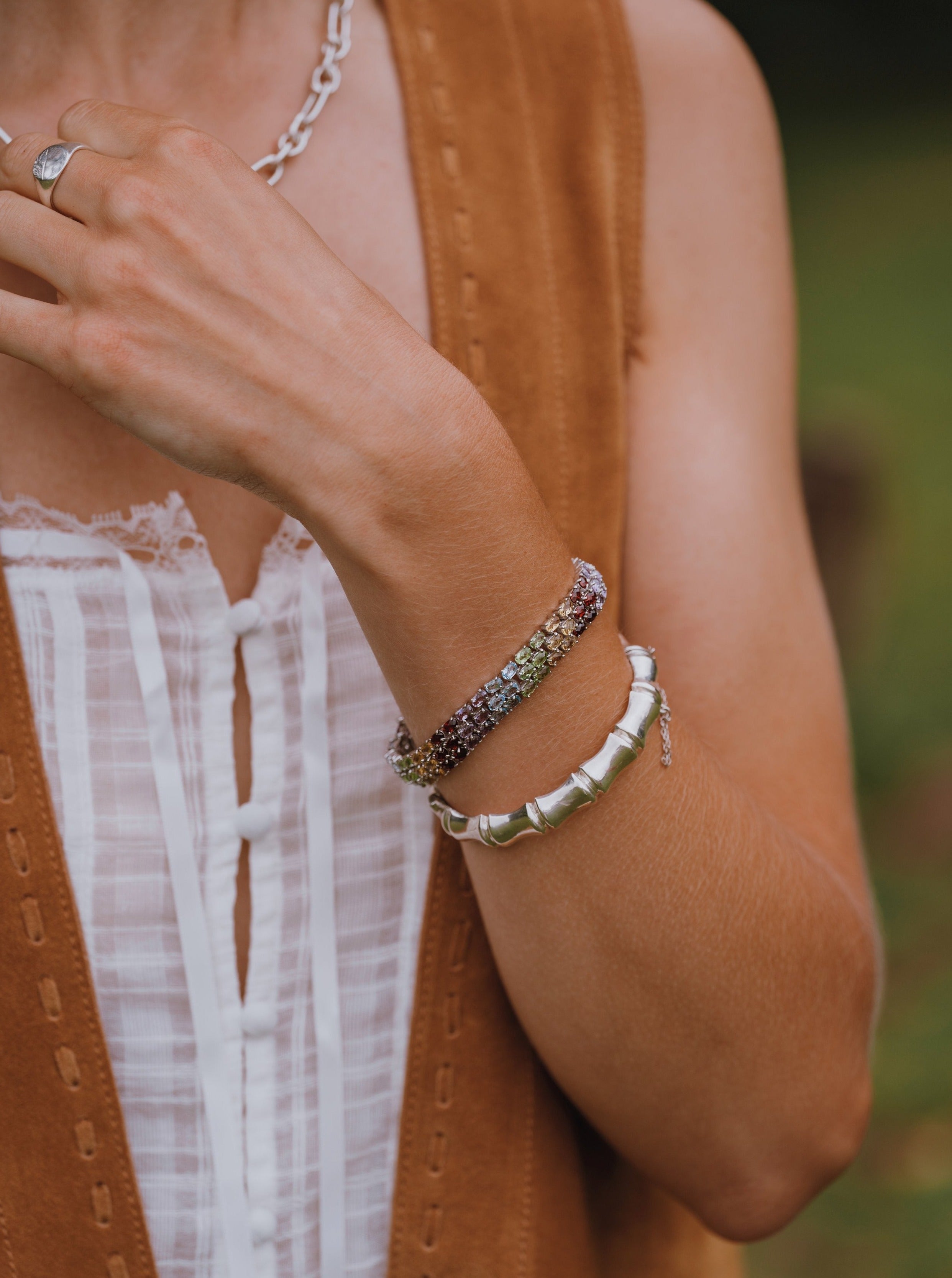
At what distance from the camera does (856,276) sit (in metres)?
7.62

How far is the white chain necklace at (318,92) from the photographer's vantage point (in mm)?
930

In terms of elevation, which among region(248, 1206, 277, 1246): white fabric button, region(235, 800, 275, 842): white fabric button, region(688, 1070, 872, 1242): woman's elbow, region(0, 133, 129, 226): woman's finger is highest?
region(0, 133, 129, 226): woman's finger

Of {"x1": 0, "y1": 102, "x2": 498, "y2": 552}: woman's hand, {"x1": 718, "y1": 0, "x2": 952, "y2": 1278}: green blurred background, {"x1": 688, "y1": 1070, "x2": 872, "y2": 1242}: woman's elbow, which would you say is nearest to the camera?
{"x1": 0, "y1": 102, "x2": 498, "y2": 552}: woman's hand

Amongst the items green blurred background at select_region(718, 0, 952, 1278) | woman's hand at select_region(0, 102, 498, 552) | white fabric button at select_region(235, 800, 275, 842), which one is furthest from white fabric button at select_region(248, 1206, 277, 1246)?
green blurred background at select_region(718, 0, 952, 1278)

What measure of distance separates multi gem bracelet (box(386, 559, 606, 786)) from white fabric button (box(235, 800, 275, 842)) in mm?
165

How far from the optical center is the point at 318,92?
95 centimetres

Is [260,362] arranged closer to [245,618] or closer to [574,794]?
[245,618]

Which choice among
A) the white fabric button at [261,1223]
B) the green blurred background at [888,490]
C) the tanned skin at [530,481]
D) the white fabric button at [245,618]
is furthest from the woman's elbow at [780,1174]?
the green blurred background at [888,490]

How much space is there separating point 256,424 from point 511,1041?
55cm

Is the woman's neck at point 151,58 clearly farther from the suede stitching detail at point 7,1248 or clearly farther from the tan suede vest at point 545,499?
the suede stitching detail at point 7,1248

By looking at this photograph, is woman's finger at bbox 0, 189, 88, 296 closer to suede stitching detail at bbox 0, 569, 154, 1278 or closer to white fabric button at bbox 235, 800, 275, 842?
suede stitching detail at bbox 0, 569, 154, 1278

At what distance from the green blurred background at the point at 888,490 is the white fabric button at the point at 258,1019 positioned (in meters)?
2.17

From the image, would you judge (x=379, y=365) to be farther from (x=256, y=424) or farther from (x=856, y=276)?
(x=856, y=276)

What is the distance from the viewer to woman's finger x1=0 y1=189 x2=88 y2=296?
706mm
